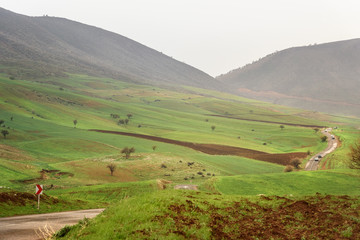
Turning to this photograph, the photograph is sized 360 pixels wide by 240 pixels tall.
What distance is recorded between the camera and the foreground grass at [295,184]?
53.0m

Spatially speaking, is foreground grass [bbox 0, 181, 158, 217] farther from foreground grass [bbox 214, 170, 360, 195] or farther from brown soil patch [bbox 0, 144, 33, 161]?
brown soil patch [bbox 0, 144, 33, 161]

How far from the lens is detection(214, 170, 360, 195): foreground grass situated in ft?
174

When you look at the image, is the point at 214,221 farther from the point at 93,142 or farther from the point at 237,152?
the point at 237,152

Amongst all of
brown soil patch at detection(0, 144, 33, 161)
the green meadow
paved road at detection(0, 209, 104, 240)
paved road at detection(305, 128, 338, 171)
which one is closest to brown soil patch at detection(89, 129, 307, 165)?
the green meadow

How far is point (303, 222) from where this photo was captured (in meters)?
19.7

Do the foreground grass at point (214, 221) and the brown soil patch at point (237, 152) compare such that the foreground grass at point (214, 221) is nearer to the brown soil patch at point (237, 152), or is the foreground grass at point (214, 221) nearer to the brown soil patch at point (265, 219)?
the brown soil patch at point (265, 219)

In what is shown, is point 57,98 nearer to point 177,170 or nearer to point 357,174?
point 177,170

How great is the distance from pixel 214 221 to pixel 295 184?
1729 inches

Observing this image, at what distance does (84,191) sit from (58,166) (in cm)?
2534

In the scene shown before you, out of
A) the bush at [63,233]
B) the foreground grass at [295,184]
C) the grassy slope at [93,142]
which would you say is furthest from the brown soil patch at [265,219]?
the grassy slope at [93,142]

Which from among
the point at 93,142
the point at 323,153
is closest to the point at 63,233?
the point at 93,142

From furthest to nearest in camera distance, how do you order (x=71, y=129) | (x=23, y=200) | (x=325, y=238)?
(x=71, y=129) → (x=23, y=200) → (x=325, y=238)

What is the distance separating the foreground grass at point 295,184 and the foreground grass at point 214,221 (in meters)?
30.1

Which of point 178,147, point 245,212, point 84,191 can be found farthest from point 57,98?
point 245,212
